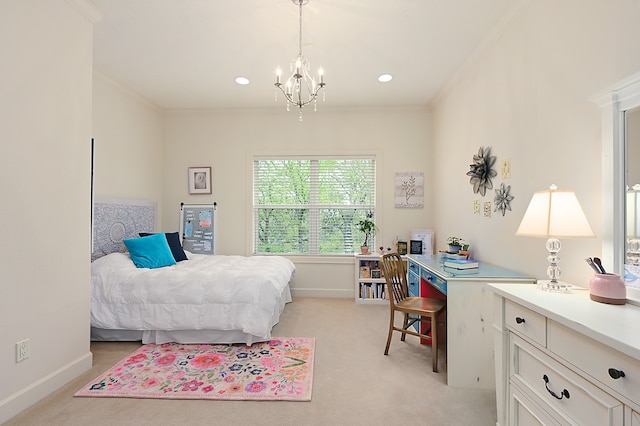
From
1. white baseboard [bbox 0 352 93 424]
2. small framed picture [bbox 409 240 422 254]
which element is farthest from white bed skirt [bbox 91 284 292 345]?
small framed picture [bbox 409 240 422 254]

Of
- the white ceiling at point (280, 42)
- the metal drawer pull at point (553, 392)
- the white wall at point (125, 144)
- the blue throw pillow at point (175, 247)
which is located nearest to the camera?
the metal drawer pull at point (553, 392)

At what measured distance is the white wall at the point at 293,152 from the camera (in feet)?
15.1

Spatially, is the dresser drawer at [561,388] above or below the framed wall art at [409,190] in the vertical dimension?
below

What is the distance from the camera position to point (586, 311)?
1268mm

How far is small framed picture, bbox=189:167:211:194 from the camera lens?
187 inches

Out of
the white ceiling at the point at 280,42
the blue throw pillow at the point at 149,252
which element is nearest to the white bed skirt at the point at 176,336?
the blue throw pillow at the point at 149,252

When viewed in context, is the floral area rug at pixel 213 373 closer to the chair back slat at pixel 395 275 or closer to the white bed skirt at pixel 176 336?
the white bed skirt at pixel 176 336

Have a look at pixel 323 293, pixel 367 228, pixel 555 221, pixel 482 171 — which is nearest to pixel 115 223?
pixel 323 293

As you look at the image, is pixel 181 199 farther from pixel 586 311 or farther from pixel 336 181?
pixel 586 311

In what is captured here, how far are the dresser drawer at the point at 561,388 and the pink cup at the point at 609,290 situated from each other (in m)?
0.39

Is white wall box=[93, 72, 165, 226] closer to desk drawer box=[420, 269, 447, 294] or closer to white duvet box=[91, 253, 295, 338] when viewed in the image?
white duvet box=[91, 253, 295, 338]

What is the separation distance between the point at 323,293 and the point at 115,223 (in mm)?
2840

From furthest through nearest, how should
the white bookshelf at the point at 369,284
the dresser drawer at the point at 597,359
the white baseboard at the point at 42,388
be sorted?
the white bookshelf at the point at 369,284 < the white baseboard at the point at 42,388 < the dresser drawer at the point at 597,359

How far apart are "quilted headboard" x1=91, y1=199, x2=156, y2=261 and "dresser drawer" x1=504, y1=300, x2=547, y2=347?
3852 millimetres
